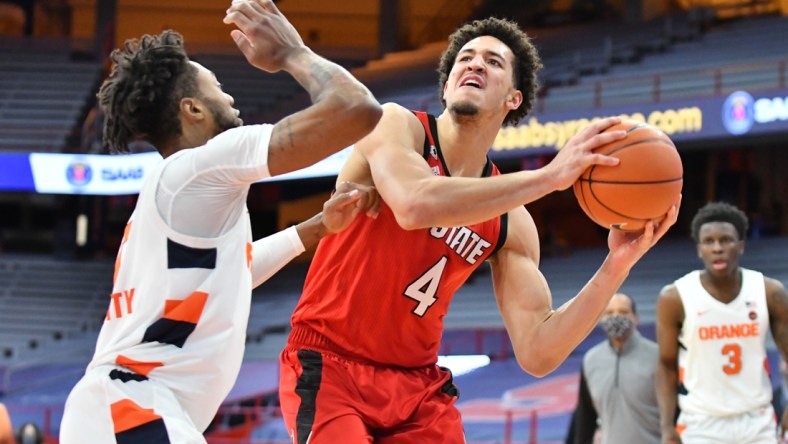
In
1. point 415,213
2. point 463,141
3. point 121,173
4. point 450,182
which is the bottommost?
point 121,173

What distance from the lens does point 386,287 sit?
4.27 metres

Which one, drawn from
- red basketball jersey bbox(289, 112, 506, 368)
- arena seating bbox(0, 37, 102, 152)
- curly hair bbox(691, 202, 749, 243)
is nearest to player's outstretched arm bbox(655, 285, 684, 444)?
curly hair bbox(691, 202, 749, 243)

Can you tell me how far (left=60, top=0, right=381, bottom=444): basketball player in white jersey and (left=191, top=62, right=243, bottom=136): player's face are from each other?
6 centimetres

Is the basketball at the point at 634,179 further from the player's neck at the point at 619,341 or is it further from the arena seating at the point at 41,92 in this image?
the arena seating at the point at 41,92

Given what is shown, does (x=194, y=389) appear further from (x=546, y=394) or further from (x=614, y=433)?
(x=546, y=394)

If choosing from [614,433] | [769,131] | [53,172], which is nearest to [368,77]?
[53,172]

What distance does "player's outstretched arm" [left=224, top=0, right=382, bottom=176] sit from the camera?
10.2 ft

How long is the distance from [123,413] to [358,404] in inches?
45.2

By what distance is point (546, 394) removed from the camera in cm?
1494

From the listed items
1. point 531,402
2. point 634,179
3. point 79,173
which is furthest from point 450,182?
point 79,173

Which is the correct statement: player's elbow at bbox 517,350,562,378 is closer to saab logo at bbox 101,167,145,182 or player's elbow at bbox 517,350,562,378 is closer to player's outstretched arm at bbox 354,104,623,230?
player's outstretched arm at bbox 354,104,623,230

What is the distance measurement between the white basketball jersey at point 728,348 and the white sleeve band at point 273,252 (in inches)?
128

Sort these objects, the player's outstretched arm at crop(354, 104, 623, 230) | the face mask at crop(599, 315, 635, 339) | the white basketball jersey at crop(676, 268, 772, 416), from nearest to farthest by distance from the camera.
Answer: the player's outstretched arm at crop(354, 104, 623, 230), the white basketball jersey at crop(676, 268, 772, 416), the face mask at crop(599, 315, 635, 339)

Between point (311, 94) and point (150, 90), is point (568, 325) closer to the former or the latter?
point (311, 94)
